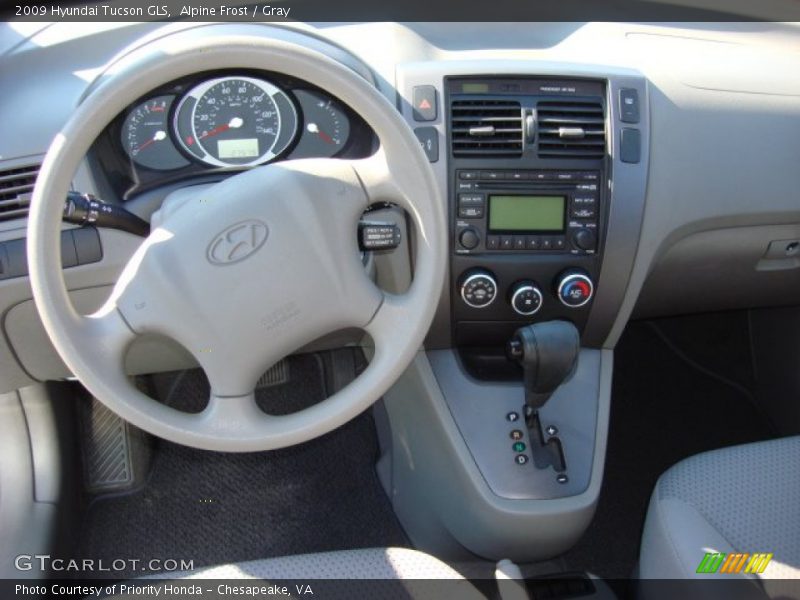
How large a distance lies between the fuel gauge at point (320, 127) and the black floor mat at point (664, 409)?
1.21 meters

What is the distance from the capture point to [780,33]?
1788 mm

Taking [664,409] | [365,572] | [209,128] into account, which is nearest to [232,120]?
[209,128]

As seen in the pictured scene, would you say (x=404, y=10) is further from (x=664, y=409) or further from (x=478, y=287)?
(x=664, y=409)

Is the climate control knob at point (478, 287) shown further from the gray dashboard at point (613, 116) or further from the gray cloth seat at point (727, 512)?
the gray cloth seat at point (727, 512)

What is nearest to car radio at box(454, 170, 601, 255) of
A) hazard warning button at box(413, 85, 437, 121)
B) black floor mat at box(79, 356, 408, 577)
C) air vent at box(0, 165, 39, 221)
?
hazard warning button at box(413, 85, 437, 121)

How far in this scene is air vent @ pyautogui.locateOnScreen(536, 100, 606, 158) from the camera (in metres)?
1.44

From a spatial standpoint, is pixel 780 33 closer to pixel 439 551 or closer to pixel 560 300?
pixel 560 300

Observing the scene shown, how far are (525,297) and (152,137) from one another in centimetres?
70

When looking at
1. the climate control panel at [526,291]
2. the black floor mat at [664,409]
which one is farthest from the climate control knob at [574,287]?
the black floor mat at [664,409]

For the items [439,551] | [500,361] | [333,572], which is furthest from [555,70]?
[439,551]

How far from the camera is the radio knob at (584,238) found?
148cm

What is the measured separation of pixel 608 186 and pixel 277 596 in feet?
2.88

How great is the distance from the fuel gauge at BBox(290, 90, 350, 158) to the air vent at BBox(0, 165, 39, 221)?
42 centimetres

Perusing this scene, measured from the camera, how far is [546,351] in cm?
130
